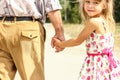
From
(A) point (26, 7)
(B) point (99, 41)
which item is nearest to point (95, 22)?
(B) point (99, 41)

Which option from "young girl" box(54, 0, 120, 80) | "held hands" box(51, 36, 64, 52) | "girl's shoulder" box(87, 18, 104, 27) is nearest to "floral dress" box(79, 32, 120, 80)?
"young girl" box(54, 0, 120, 80)

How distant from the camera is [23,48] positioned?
4.71 metres

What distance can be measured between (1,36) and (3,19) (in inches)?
6.6

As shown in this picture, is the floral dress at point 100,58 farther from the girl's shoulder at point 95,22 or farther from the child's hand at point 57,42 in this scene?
the child's hand at point 57,42

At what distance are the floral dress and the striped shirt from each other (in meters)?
0.56

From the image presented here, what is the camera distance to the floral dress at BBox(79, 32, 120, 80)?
16.2 ft

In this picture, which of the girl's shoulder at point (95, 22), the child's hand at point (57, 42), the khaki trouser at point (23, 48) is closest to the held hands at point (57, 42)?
the child's hand at point (57, 42)

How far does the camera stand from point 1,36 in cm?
473

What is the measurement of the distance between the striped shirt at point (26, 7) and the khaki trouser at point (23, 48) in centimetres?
9

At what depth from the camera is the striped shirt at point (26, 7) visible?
4660 millimetres

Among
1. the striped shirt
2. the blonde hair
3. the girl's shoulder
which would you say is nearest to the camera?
the striped shirt

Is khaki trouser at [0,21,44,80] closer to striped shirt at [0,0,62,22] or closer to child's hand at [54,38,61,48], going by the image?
striped shirt at [0,0,62,22]

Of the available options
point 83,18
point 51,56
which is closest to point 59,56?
point 51,56

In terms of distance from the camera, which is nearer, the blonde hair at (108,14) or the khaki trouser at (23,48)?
the khaki trouser at (23,48)
